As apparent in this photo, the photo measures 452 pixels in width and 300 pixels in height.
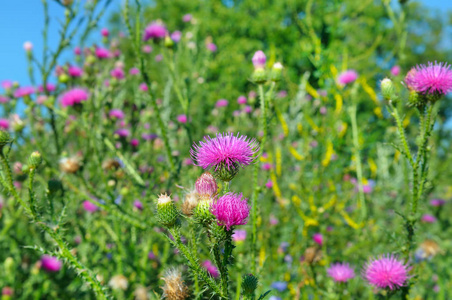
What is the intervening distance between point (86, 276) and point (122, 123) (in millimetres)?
2272

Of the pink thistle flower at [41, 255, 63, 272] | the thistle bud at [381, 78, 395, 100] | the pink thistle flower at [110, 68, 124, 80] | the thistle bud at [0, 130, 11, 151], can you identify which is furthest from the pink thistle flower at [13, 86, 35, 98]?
the thistle bud at [381, 78, 395, 100]

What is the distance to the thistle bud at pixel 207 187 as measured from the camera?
1116mm

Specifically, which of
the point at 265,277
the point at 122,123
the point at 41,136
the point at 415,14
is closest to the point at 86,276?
the point at 265,277

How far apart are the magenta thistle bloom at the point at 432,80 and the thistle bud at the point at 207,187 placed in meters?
0.96

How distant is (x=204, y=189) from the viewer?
113 cm

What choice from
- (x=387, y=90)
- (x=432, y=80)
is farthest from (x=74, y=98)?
(x=432, y=80)

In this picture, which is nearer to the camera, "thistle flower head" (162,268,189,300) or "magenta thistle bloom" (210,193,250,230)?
"magenta thistle bloom" (210,193,250,230)

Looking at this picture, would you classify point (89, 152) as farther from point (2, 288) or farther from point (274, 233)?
point (274, 233)

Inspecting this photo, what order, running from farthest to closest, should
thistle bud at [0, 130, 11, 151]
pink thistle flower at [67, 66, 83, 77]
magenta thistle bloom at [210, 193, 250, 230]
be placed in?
pink thistle flower at [67, 66, 83, 77], thistle bud at [0, 130, 11, 151], magenta thistle bloom at [210, 193, 250, 230]

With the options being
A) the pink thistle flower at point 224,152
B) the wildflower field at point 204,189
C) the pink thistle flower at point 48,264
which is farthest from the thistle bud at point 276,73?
the pink thistle flower at point 48,264

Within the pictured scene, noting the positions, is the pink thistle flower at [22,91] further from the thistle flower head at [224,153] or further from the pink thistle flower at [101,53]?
the thistle flower head at [224,153]

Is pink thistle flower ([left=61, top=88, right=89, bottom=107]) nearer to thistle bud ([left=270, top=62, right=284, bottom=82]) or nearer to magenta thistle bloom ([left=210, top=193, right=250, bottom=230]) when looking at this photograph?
thistle bud ([left=270, top=62, right=284, bottom=82])

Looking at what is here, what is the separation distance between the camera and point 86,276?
1375 mm

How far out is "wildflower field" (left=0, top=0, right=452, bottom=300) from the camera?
4.49 feet
